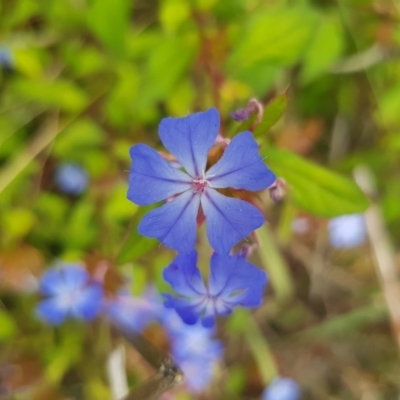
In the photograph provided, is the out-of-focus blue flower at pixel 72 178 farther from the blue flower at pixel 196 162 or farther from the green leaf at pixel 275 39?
the blue flower at pixel 196 162

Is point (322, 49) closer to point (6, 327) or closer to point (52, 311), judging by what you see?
point (52, 311)

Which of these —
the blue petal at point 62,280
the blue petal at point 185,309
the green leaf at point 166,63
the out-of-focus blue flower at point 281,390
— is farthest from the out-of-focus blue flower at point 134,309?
the blue petal at point 185,309

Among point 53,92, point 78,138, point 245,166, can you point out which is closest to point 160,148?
point 78,138

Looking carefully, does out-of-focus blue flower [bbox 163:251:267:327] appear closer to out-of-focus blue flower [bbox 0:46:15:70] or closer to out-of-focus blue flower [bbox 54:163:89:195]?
out-of-focus blue flower [bbox 54:163:89:195]

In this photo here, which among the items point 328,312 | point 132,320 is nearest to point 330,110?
point 328,312

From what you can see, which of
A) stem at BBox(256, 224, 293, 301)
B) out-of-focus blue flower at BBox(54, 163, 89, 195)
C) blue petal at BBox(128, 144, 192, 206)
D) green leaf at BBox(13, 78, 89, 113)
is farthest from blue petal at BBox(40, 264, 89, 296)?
blue petal at BBox(128, 144, 192, 206)
